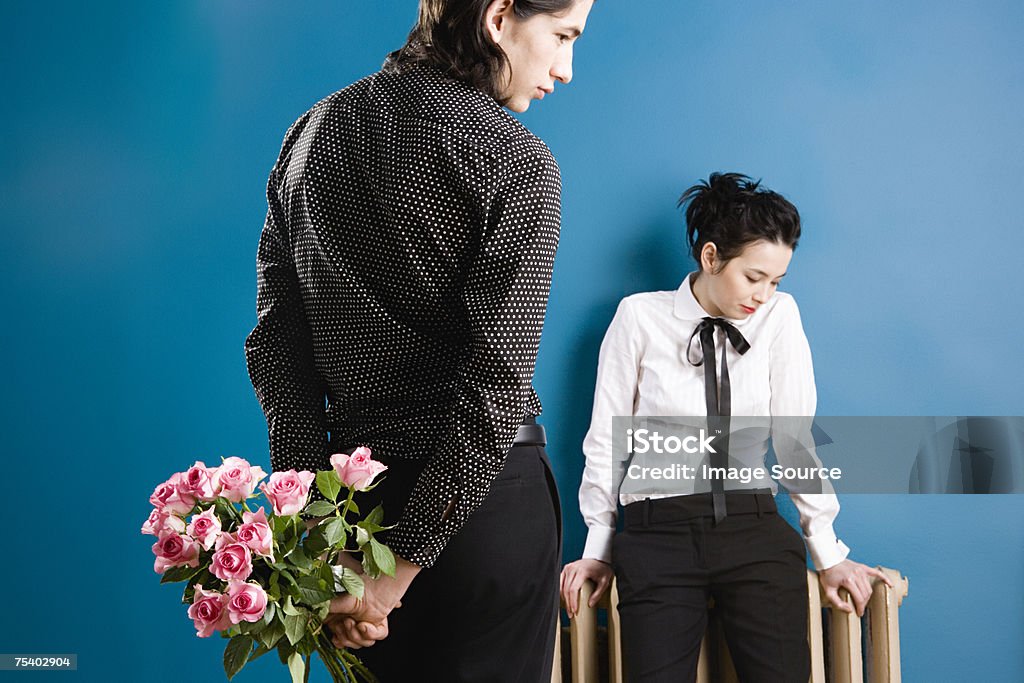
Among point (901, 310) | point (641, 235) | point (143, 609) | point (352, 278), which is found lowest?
point (143, 609)

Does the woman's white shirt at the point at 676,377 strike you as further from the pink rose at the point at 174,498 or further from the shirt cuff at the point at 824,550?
the pink rose at the point at 174,498

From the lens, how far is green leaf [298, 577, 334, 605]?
0.89 meters

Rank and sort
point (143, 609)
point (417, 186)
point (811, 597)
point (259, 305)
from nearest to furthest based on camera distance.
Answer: point (417, 186) < point (259, 305) < point (811, 597) < point (143, 609)

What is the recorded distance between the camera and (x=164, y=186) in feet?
7.03

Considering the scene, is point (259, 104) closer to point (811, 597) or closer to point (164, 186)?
point (164, 186)

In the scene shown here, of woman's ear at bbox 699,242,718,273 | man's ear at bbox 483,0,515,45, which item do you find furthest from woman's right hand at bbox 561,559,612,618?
man's ear at bbox 483,0,515,45

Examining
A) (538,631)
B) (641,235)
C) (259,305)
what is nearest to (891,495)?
(641,235)

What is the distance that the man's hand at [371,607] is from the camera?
3.07 ft

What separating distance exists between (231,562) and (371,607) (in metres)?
0.17

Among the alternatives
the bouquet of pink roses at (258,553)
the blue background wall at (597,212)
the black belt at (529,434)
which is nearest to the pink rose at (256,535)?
the bouquet of pink roses at (258,553)

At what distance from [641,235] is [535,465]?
124 centimetres

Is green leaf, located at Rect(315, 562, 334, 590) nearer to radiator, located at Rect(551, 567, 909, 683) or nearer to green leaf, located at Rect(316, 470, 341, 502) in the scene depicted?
green leaf, located at Rect(316, 470, 341, 502)

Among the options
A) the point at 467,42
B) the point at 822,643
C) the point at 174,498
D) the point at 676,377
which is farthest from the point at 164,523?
the point at 822,643

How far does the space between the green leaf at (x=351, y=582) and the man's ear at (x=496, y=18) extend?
0.62m
